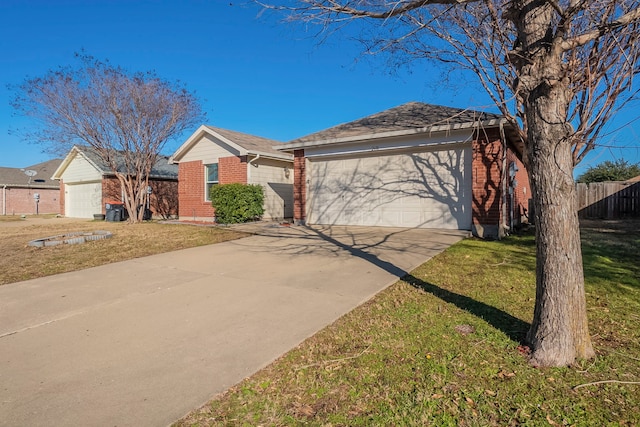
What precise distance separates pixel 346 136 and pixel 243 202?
501 cm

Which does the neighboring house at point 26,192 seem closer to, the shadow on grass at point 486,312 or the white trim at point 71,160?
the white trim at point 71,160

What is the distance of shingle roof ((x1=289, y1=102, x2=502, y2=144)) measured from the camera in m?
9.63

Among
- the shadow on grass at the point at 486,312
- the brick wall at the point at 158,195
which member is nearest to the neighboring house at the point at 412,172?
the shadow on grass at the point at 486,312

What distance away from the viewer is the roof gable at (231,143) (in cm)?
1448

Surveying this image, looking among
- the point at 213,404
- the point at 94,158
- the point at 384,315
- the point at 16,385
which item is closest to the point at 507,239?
the point at 384,315

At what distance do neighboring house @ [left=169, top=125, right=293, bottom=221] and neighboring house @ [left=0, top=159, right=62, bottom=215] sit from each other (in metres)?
18.4

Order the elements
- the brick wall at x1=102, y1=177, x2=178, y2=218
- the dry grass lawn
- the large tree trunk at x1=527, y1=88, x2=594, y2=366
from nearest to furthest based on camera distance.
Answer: the large tree trunk at x1=527, y1=88, x2=594, y2=366, the dry grass lawn, the brick wall at x1=102, y1=177, x2=178, y2=218

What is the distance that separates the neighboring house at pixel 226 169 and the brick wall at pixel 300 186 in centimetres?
252

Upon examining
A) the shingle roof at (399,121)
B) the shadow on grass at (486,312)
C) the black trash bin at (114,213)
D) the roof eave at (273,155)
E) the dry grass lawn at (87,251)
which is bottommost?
the shadow on grass at (486,312)

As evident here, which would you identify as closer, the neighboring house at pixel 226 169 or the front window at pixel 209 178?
the neighboring house at pixel 226 169

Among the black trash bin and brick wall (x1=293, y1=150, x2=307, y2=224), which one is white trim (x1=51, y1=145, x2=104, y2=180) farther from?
brick wall (x1=293, y1=150, x2=307, y2=224)

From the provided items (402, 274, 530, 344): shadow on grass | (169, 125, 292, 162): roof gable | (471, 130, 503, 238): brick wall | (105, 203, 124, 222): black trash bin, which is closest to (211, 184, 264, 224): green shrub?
(169, 125, 292, 162): roof gable

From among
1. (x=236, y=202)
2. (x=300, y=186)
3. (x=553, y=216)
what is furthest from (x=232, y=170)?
(x=553, y=216)

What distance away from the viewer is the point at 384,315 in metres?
3.87
